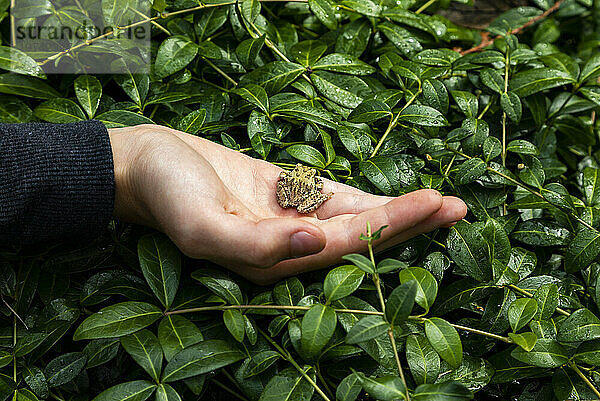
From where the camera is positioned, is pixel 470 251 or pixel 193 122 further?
pixel 193 122

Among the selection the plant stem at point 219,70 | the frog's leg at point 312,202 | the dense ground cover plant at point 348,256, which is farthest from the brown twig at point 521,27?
the frog's leg at point 312,202

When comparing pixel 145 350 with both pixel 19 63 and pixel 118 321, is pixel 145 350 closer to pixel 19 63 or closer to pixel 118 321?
pixel 118 321

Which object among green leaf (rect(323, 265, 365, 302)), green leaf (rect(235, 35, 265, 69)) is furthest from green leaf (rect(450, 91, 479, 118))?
green leaf (rect(323, 265, 365, 302))

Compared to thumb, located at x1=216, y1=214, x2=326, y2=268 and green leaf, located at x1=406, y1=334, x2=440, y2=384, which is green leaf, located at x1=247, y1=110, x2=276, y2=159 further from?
green leaf, located at x1=406, y1=334, x2=440, y2=384

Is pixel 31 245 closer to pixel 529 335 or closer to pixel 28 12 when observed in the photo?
pixel 28 12

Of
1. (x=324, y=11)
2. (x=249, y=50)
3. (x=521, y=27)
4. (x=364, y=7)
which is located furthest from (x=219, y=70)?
(x=521, y=27)

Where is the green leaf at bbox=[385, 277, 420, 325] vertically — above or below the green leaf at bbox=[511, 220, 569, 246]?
above

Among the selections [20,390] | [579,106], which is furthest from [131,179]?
[579,106]

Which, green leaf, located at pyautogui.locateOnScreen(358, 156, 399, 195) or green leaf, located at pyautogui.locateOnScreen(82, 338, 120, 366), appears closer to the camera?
green leaf, located at pyautogui.locateOnScreen(82, 338, 120, 366)
